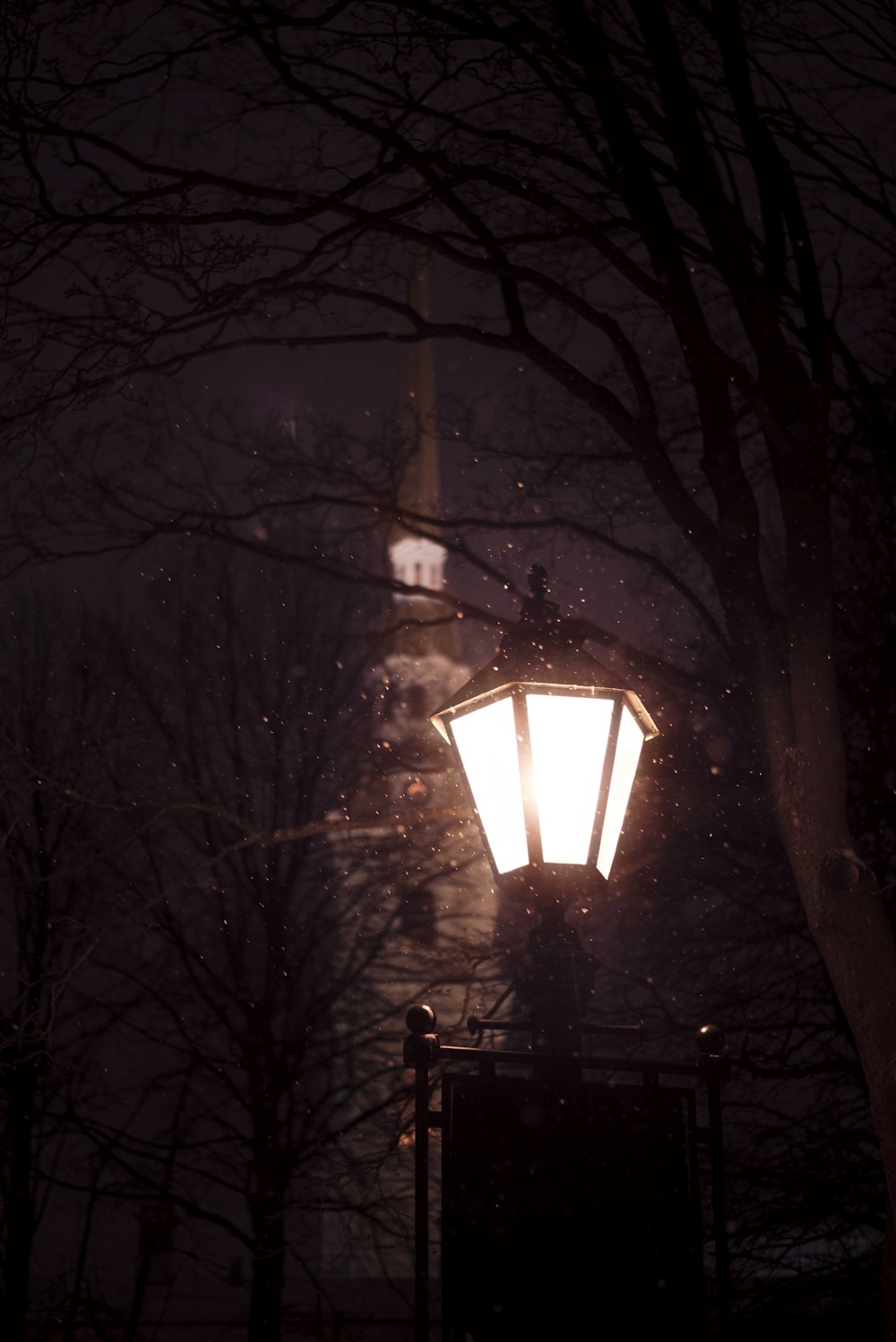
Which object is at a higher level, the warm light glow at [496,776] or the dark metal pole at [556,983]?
the warm light glow at [496,776]

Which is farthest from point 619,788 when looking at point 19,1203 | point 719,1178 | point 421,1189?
point 19,1203

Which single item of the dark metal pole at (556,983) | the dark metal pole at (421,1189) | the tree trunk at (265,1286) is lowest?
the tree trunk at (265,1286)

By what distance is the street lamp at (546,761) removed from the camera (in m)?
3.70

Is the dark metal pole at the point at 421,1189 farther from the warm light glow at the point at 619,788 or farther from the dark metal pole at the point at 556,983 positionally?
the warm light glow at the point at 619,788

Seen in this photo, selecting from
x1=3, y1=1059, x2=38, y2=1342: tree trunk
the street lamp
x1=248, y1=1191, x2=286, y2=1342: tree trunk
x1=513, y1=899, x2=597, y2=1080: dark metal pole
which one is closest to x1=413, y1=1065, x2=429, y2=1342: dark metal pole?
x1=513, y1=899, x2=597, y2=1080: dark metal pole

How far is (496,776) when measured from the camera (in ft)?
12.7

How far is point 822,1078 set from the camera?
894 cm

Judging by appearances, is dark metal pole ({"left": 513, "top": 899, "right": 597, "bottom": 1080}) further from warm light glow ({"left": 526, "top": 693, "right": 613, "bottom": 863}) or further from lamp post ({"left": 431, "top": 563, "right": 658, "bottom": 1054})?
warm light glow ({"left": 526, "top": 693, "right": 613, "bottom": 863})

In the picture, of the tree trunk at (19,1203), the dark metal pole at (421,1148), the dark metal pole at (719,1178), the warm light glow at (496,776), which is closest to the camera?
the dark metal pole at (421,1148)

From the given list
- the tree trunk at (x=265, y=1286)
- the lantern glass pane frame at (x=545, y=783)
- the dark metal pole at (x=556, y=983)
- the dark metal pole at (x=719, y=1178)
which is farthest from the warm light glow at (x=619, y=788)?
the tree trunk at (x=265, y=1286)

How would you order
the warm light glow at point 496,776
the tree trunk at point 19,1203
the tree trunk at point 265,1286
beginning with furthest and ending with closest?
the tree trunk at point 19,1203, the tree trunk at point 265,1286, the warm light glow at point 496,776

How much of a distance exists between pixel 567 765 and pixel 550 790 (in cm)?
10

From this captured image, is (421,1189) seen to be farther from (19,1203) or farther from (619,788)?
(19,1203)

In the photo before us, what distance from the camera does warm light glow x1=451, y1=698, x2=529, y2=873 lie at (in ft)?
12.3
